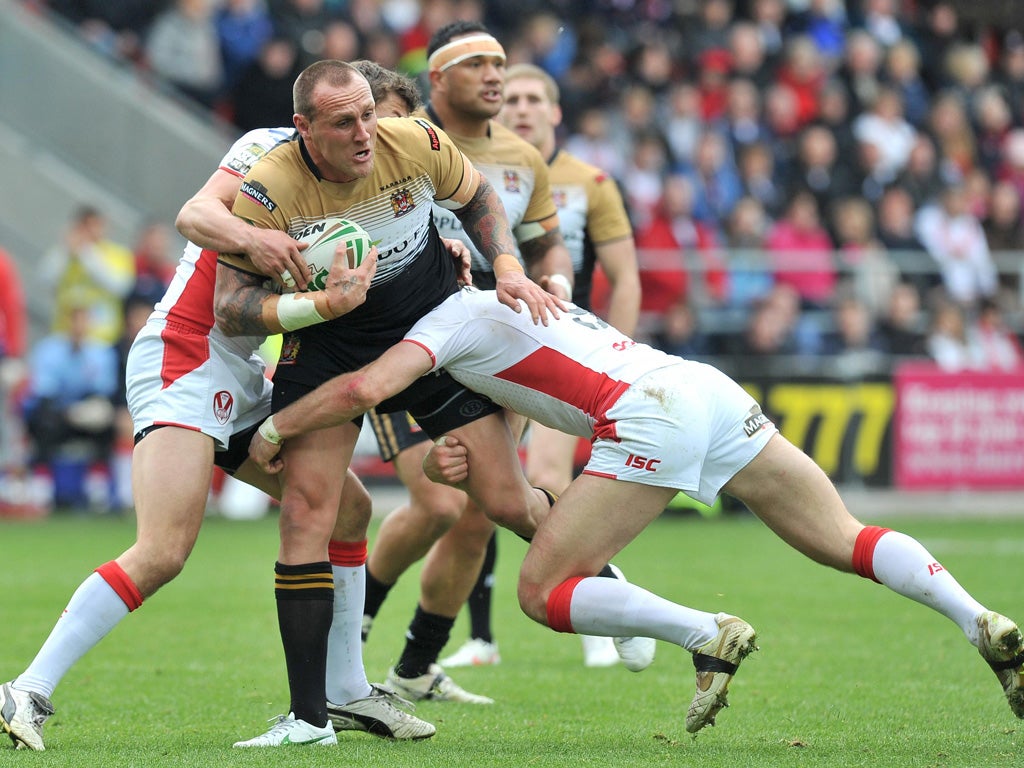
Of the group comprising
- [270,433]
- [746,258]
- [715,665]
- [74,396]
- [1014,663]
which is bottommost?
[715,665]

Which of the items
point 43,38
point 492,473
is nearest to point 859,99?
point 43,38

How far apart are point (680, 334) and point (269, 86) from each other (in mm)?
4844

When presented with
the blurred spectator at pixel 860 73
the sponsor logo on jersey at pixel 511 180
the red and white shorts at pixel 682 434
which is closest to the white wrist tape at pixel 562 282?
the sponsor logo on jersey at pixel 511 180

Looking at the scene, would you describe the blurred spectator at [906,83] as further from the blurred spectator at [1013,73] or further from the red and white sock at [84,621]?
the red and white sock at [84,621]

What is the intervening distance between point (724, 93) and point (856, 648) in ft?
39.7

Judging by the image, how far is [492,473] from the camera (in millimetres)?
5770

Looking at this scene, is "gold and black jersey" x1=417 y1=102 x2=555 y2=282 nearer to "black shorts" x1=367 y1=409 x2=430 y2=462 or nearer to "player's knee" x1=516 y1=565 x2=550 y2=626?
"black shorts" x1=367 y1=409 x2=430 y2=462

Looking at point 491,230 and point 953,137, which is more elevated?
point 953,137

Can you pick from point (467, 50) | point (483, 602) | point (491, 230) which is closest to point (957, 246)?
point (483, 602)

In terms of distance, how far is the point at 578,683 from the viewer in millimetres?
7098

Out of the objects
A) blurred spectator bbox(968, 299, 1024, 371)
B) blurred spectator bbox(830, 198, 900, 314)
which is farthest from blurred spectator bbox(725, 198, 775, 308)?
blurred spectator bbox(968, 299, 1024, 371)

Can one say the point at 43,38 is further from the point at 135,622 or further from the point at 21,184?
the point at 135,622

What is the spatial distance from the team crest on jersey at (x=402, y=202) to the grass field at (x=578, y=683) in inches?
74.2

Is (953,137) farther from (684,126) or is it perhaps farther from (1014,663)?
(1014,663)
